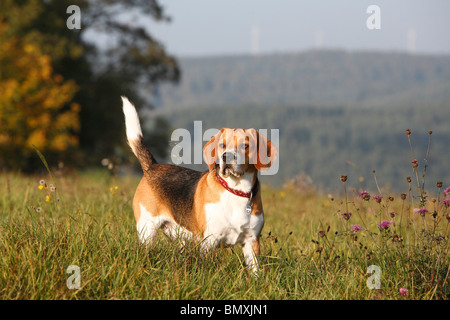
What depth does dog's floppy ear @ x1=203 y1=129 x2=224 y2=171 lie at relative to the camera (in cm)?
466

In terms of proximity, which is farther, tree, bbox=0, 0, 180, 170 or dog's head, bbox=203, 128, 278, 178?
tree, bbox=0, 0, 180, 170

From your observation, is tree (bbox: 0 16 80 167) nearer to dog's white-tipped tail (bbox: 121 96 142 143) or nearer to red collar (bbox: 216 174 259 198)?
dog's white-tipped tail (bbox: 121 96 142 143)

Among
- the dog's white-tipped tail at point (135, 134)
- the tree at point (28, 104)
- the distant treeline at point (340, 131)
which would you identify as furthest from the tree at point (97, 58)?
the distant treeline at point (340, 131)

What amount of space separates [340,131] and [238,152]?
14813 cm

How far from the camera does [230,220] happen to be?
4520mm

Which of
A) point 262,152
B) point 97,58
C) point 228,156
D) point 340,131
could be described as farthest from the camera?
point 340,131

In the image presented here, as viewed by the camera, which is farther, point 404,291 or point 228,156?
point 228,156

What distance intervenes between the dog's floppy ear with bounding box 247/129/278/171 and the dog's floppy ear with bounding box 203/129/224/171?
0.32m

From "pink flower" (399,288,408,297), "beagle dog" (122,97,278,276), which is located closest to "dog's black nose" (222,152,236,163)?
"beagle dog" (122,97,278,276)

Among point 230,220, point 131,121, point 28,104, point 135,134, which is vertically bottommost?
point 230,220

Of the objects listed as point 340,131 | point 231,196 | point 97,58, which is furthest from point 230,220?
point 340,131

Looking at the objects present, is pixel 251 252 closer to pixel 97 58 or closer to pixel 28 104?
pixel 28 104

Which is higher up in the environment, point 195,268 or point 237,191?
point 237,191

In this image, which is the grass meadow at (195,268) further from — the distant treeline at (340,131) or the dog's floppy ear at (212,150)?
the distant treeline at (340,131)
